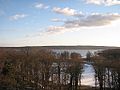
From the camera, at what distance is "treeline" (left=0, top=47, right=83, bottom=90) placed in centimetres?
5544

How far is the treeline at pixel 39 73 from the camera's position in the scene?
55.4m

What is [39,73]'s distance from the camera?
201ft

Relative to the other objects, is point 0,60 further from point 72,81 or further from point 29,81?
point 72,81

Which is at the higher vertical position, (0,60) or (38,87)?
(0,60)

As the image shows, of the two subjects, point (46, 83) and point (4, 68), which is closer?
point (46, 83)

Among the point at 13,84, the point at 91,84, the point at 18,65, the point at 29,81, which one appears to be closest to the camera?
the point at 13,84

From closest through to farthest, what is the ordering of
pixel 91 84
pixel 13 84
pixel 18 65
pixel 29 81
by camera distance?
pixel 13 84 → pixel 29 81 → pixel 91 84 → pixel 18 65

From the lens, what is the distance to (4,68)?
6412cm

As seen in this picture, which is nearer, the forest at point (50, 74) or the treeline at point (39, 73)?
the forest at point (50, 74)

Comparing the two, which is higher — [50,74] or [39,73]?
[39,73]

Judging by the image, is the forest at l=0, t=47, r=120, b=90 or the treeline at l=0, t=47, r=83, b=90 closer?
the forest at l=0, t=47, r=120, b=90

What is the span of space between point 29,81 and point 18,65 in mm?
10134

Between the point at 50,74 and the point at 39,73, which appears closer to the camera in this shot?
the point at 50,74

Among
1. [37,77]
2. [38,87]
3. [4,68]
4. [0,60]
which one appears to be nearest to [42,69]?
[37,77]
